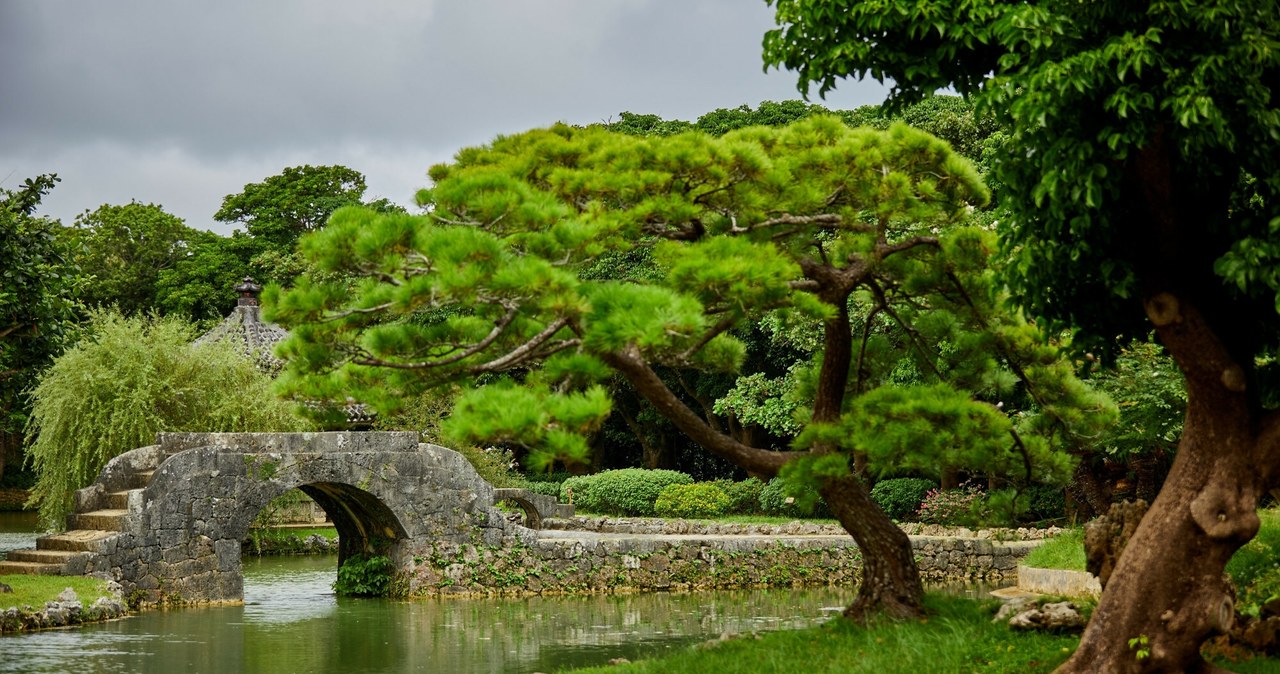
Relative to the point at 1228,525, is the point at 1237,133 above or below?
above

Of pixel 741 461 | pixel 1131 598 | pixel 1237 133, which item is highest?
pixel 1237 133

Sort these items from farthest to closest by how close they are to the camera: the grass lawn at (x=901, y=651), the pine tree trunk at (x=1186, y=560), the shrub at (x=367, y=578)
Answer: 1. the shrub at (x=367, y=578)
2. the grass lawn at (x=901, y=651)
3. the pine tree trunk at (x=1186, y=560)

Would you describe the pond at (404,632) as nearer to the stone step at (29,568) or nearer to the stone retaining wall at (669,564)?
the stone retaining wall at (669,564)

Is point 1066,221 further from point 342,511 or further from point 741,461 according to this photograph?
point 342,511

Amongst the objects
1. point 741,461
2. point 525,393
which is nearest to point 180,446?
point 741,461

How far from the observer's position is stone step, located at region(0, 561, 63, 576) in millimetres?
17047

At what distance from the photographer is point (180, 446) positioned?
62.0 ft

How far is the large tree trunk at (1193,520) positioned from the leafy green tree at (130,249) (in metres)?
A: 40.5

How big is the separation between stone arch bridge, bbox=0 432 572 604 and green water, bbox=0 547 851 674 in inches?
30.0

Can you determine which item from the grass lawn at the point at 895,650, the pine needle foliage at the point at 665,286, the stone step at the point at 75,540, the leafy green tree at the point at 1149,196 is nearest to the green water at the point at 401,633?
the stone step at the point at 75,540

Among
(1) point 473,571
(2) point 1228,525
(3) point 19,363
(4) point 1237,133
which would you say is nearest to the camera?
(4) point 1237,133

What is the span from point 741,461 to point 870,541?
4.39ft

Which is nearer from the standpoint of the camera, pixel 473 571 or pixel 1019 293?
pixel 1019 293

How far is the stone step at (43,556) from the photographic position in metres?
17.1
